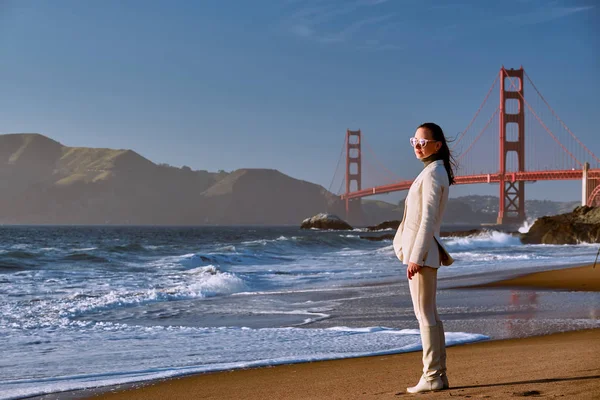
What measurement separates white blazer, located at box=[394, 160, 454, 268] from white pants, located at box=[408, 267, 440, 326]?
0.06 metres

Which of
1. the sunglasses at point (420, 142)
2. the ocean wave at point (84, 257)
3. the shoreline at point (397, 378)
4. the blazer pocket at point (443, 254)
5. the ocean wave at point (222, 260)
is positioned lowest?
the ocean wave at point (222, 260)

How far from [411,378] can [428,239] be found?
3.12 feet

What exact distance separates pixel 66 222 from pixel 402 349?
127989 millimetres

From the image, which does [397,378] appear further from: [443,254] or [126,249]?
[126,249]

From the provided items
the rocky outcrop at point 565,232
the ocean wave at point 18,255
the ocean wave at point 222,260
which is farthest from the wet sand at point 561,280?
the rocky outcrop at point 565,232

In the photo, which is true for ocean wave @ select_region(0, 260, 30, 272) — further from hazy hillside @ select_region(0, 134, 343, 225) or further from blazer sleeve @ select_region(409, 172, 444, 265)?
hazy hillside @ select_region(0, 134, 343, 225)

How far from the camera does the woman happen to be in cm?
305

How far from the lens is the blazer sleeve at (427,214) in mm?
3031

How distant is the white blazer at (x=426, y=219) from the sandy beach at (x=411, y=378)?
0.56m

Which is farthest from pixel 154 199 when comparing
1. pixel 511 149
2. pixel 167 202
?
pixel 511 149

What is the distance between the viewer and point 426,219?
3045mm

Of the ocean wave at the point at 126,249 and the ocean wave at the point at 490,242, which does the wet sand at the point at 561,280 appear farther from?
the ocean wave at the point at 490,242

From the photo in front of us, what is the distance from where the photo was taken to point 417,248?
9.98 ft

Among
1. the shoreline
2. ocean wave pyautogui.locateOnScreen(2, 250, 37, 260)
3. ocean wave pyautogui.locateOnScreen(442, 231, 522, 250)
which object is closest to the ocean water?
the shoreline
